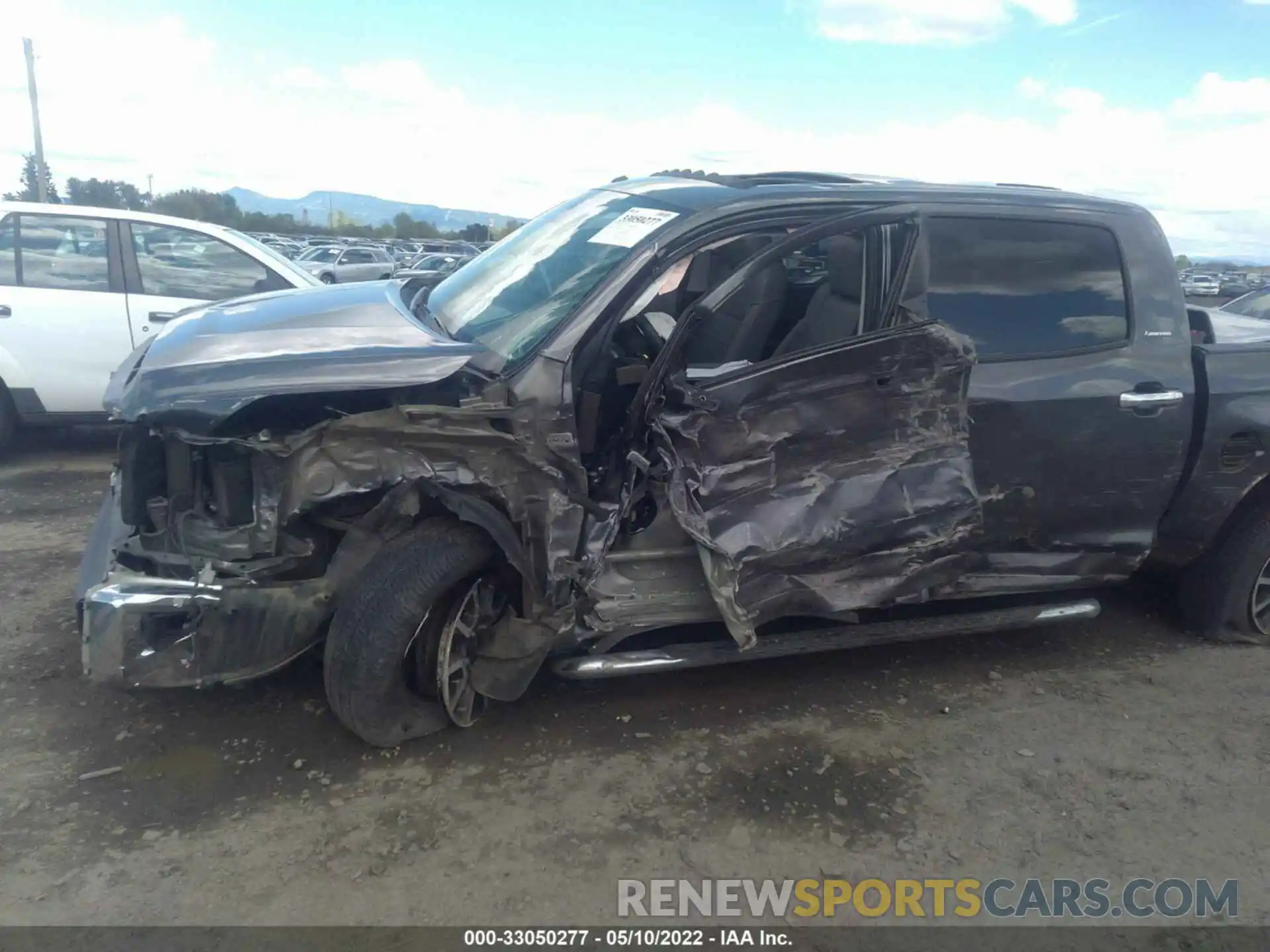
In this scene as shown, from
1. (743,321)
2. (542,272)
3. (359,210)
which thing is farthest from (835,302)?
(359,210)

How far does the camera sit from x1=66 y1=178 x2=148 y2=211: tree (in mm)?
38719

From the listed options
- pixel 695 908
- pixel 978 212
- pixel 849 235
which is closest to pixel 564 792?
pixel 695 908

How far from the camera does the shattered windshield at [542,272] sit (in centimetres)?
345

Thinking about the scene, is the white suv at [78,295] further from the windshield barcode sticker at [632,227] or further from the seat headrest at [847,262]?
the seat headrest at [847,262]

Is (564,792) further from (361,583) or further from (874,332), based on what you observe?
(874,332)

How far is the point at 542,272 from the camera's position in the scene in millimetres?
3812

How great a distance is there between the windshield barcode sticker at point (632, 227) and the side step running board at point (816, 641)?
1.52m

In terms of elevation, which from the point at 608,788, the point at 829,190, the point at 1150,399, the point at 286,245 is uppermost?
the point at 286,245

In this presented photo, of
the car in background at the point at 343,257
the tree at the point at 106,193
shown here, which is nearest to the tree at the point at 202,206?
the tree at the point at 106,193

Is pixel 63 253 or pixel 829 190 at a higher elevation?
pixel 829 190

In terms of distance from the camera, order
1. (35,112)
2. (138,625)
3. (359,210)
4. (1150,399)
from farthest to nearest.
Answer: (359,210) → (35,112) → (1150,399) → (138,625)

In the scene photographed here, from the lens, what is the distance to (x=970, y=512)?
11.7ft

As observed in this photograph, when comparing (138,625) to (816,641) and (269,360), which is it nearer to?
(269,360)

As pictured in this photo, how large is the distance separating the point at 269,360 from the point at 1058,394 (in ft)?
9.77
